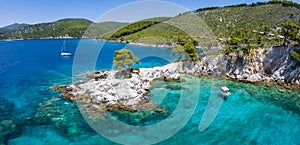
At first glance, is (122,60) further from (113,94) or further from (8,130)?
(8,130)

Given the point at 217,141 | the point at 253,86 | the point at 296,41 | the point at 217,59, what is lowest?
the point at 217,141

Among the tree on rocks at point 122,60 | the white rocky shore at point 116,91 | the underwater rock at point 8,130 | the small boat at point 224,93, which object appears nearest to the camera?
the underwater rock at point 8,130

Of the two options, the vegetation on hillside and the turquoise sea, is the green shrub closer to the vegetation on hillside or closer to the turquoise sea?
the turquoise sea

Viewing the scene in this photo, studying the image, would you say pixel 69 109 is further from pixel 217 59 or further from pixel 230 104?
pixel 217 59

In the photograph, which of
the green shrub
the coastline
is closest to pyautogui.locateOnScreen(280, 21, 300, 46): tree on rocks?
the green shrub

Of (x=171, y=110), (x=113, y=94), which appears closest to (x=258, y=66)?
(x=171, y=110)

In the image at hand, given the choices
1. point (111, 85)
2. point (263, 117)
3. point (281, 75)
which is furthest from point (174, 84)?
point (281, 75)

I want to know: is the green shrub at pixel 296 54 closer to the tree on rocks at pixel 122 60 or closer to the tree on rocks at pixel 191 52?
the tree on rocks at pixel 191 52

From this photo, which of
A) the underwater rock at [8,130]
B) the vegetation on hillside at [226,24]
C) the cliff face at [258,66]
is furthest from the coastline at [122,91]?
the vegetation on hillside at [226,24]
